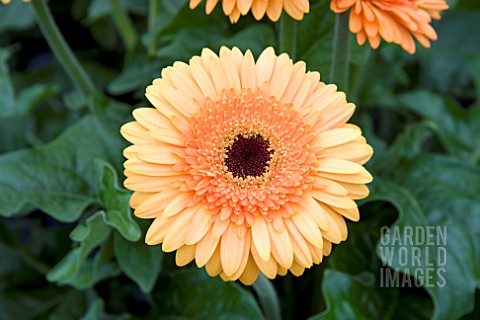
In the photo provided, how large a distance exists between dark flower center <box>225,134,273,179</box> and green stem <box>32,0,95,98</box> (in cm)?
47

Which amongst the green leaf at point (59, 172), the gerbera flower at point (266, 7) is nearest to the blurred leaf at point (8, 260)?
the green leaf at point (59, 172)

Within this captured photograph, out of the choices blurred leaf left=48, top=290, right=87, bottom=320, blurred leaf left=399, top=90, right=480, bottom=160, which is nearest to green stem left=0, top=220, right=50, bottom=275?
blurred leaf left=48, top=290, right=87, bottom=320

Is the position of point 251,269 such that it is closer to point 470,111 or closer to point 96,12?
point 470,111

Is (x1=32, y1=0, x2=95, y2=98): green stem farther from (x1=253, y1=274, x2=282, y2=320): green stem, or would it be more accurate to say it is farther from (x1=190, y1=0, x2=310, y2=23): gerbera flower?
Answer: (x1=253, y1=274, x2=282, y2=320): green stem

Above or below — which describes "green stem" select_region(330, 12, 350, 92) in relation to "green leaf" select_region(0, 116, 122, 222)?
above

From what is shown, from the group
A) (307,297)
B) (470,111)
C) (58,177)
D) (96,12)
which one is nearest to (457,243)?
(307,297)

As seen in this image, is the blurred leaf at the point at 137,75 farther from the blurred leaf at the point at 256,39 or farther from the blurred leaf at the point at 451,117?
the blurred leaf at the point at 451,117

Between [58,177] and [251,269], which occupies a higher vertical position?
[251,269]

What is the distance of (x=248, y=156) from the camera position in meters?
0.83

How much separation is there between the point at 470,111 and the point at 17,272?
3.58ft

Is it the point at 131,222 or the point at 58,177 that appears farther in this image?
the point at 58,177

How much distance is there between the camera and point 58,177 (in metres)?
1.16

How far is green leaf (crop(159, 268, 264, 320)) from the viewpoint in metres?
1.03

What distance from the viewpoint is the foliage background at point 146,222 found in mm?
1068
